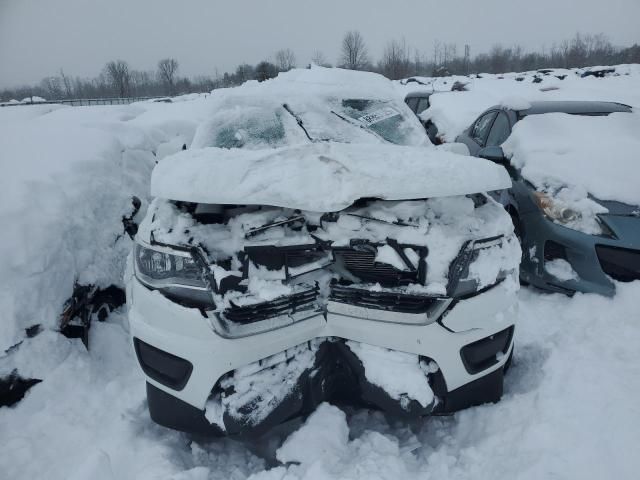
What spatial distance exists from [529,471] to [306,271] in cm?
116

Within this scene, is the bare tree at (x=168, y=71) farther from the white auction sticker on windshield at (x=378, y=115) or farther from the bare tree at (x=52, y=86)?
the white auction sticker on windshield at (x=378, y=115)

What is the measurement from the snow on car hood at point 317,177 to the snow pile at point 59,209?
1.09 metres

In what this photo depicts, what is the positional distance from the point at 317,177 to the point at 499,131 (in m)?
3.78

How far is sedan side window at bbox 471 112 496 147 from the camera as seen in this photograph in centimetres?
519

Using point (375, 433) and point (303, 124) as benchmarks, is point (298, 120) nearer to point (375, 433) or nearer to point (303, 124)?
point (303, 124)

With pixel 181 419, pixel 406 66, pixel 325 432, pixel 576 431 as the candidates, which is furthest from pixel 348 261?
pixel 406 66

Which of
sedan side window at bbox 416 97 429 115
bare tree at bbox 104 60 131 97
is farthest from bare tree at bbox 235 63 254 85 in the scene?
sedan side window at bbox 416 97 429 115

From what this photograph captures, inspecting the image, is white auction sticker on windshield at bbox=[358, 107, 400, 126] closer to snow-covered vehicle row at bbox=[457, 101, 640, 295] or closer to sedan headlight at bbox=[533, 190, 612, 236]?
snow-covered vehicle row at bbox=[457, 101, 640, 295]

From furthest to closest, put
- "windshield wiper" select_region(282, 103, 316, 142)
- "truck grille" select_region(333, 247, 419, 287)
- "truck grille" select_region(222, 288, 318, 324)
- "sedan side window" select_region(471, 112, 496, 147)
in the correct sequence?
"sedan side window" select_region(471, 112, 496, 147) < "windshield wiper" select_region(282, 103, 316, 142) < "truck grille" select_region(333, 247, 419, 287) < "truck grille" select_region(222, 288, 318, 324)

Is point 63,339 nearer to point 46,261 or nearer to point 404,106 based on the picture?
point 46,261

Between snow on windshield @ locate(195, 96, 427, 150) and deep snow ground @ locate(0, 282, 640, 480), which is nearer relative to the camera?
deep snow ground @ locate(0, 282, 640, 480)

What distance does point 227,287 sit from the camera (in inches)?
68.1

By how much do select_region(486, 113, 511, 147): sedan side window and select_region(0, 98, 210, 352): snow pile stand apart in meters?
3.41

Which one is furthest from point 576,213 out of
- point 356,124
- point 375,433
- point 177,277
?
point 177,277
